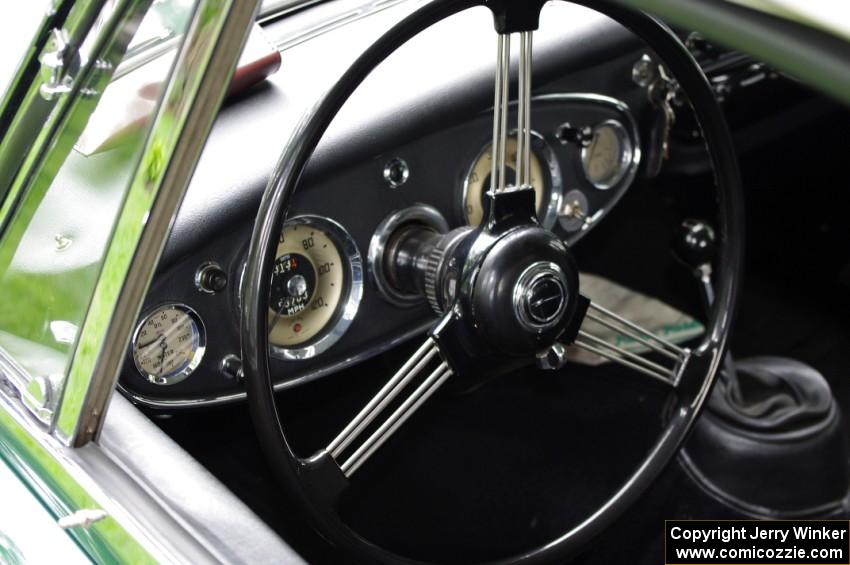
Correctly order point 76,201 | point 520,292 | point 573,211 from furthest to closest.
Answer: point 573,211, point 520,292, point 76,201

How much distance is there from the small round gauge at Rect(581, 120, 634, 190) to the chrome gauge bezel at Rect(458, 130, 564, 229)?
0.31ft

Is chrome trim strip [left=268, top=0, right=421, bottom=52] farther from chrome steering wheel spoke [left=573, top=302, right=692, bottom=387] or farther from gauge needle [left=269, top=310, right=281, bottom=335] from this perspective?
chrome steering wheel spoke [left=573, top=302, right=692, bottom=387]

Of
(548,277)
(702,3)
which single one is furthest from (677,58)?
(702,3)

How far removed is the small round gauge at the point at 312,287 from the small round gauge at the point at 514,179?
9.4 inches

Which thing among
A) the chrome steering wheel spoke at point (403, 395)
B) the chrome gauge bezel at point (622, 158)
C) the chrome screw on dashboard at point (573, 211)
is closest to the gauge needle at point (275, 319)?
the chrome steering wheel spoke at point (403, 395)

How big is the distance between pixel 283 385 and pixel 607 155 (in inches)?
31.1

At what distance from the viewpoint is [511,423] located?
2.14 metres

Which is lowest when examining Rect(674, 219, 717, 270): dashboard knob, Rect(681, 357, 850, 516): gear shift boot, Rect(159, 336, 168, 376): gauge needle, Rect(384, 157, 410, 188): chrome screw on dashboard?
Rect(681, 357, 850, 516): gear shift boot

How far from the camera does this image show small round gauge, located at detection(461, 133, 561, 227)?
164 cm

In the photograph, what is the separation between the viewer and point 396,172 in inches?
61.3

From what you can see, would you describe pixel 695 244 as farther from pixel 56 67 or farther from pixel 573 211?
pixel 56 67

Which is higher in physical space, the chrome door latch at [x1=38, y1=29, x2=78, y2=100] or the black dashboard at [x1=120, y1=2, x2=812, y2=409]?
the chrome door latch at [x1=38, y1=29, x2=78, y2=100]

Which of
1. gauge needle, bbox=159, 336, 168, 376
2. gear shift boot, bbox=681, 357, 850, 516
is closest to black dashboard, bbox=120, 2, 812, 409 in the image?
gauge needle, bbox=159, 336, 168, 376

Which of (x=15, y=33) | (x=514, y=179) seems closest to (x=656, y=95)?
(x=514, y=179)
